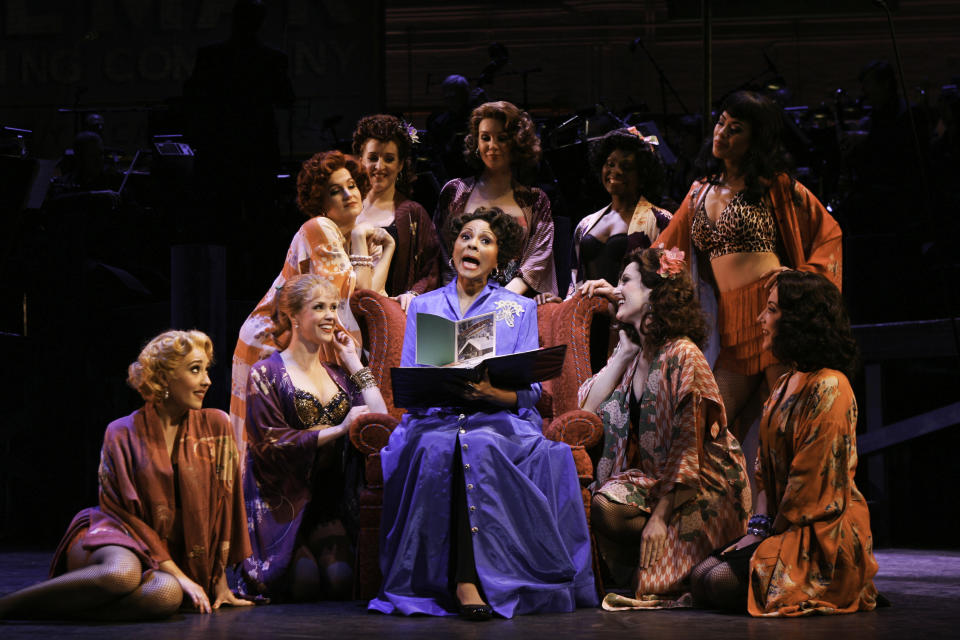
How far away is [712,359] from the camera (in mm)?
4426

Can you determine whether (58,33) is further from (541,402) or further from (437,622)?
(437,622)

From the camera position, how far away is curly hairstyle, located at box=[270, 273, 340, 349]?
421 centimetres

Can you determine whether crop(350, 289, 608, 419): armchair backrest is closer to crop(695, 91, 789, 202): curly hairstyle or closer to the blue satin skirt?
the blue satin skirt

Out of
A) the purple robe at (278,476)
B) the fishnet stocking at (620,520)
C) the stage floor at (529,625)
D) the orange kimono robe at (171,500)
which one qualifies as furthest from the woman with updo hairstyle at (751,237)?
the orange kimono robe at (171,500)

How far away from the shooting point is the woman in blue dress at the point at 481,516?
3.61 metres

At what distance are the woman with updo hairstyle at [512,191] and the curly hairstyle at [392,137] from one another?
0.24m

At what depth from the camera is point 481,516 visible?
365cm

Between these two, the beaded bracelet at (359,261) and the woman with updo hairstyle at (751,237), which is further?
the beaded bracelet at (359,261)

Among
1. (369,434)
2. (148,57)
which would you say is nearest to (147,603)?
(369,434)

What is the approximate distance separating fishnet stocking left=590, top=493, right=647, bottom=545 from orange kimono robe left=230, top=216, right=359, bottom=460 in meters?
1.34

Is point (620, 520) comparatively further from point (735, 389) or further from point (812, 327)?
point (812, 327)

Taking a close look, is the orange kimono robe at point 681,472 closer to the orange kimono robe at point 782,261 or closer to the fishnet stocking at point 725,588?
the fishnet stocking at point 725,588

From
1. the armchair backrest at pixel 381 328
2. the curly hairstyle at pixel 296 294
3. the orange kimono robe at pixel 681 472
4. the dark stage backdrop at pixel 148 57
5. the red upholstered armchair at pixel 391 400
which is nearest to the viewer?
the orange kimono robe at pixel 681 472

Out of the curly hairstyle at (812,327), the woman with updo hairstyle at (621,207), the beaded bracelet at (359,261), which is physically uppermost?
the woman with updo hairstyle at (621,207)
